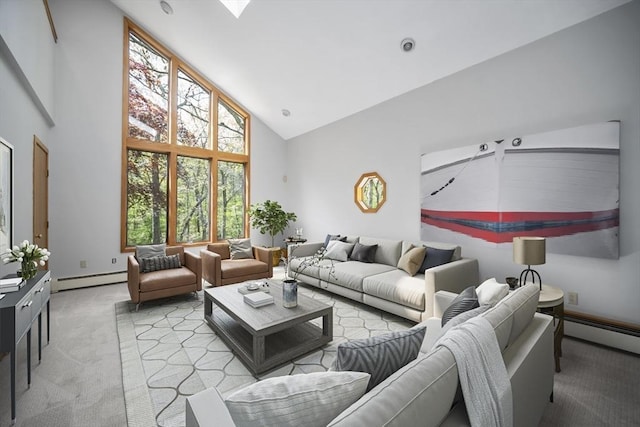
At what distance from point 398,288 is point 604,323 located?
182 centimetres

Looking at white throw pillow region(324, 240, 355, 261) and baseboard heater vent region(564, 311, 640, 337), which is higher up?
white throw pillow region(324, 240, 355, 261)

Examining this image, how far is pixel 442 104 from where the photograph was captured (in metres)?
3.76

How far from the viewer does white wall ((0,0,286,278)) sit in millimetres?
4258

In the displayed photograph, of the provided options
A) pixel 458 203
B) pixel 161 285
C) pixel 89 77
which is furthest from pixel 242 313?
pixel 89 77

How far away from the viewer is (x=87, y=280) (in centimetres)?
442

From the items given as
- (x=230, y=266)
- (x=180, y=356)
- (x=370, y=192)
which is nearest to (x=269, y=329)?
(x=180, y=356)

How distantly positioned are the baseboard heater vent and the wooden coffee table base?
236 centimetres

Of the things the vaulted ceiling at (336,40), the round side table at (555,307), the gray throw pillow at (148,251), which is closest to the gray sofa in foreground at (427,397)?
the round side table at (555,307)

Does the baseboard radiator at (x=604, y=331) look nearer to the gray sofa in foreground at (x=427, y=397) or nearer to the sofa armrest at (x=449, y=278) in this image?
the sofa armrest at (x=449, y=278)

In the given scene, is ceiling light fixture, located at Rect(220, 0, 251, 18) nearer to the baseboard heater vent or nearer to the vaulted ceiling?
the vaulted ceiling

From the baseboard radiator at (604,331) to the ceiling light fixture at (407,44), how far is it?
3.33 meters

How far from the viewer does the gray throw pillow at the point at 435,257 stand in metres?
3.33

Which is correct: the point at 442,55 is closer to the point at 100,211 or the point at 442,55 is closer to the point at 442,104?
the point at 442,104

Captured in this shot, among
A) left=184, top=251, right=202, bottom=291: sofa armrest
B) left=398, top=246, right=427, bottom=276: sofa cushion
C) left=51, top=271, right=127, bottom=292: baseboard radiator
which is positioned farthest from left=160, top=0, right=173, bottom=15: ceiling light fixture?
left=398, top=246, right=427, bottom=276: sofa cushion
